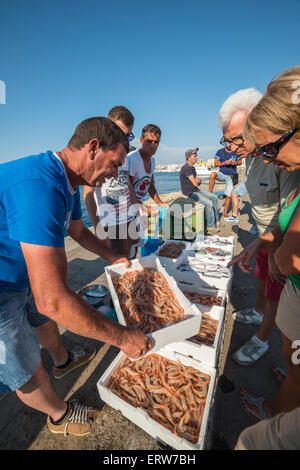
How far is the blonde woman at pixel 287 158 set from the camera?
4.51 feet

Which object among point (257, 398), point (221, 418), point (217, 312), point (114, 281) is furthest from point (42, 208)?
point (257, 398)

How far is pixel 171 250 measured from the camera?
182 inches

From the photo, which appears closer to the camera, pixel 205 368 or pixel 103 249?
pixel 205 368

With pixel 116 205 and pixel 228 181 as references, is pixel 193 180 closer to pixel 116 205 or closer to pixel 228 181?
pixel 228 181

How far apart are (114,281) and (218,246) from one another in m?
2.87

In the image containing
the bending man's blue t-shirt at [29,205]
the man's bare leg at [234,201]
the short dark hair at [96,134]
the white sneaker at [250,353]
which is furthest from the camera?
the man's bare leg at [234,201]

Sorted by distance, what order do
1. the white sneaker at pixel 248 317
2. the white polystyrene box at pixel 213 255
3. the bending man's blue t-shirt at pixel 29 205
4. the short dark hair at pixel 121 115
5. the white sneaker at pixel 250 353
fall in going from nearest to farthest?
1. the bending man's blue t-shirt at pixel 29 205
2. the white sneaker at pixel 250 353
3. the white sneaker at pixel 248 317
4. the short dark hair at pixel 121 115
5. the white polystyrene box at pixel 213 255

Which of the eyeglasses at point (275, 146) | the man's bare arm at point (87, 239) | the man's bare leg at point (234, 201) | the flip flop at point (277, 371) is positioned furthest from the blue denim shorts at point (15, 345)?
the man's bare leg at point (234, 201)

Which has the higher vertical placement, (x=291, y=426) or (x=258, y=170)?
(x=258, y=170)

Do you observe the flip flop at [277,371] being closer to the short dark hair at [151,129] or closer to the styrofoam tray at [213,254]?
the styrofoam tray at [213,254]

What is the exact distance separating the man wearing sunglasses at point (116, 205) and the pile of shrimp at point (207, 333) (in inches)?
95.4

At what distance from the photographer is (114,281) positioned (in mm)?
2438

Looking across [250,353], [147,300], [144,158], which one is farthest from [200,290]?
[144,158]
